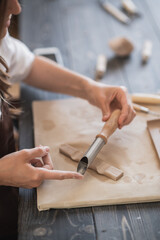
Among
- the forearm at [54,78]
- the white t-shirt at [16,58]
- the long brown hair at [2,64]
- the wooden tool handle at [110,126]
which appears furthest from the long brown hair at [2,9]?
the wooden tool handle at [110,126]

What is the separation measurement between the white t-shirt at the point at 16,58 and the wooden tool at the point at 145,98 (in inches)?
14.1

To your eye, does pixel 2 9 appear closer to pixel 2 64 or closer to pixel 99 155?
pixel 2 64

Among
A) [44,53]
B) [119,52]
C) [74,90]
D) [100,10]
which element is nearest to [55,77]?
[74,90]

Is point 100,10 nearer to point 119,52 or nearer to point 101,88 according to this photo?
point 119,52

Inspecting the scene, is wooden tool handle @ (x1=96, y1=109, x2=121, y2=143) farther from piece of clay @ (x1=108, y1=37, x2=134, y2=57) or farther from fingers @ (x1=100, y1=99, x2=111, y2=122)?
piece of clay @ (x1=108, y1=37, x2=134, y2=57)

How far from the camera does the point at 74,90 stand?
1.07 meters

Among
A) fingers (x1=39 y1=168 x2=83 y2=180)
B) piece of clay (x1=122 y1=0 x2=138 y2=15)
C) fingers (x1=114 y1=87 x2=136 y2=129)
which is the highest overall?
piece of clay (x1=122 y1=0 x2=138 y2=15)

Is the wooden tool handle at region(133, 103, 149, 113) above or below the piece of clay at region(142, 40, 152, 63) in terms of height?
below

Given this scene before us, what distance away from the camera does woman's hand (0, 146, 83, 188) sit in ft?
2.44

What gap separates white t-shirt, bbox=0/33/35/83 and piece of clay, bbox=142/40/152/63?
1.42 ft

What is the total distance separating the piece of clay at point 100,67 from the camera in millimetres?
1176

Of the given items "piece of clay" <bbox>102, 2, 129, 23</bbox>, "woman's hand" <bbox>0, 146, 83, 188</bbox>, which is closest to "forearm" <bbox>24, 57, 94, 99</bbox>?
"woman's hand" <bbox>0, 146, 83, 188</bbox>

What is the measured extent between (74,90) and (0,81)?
10.2 inches

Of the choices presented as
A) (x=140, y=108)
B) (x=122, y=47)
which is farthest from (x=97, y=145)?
(x=122, y=47)
